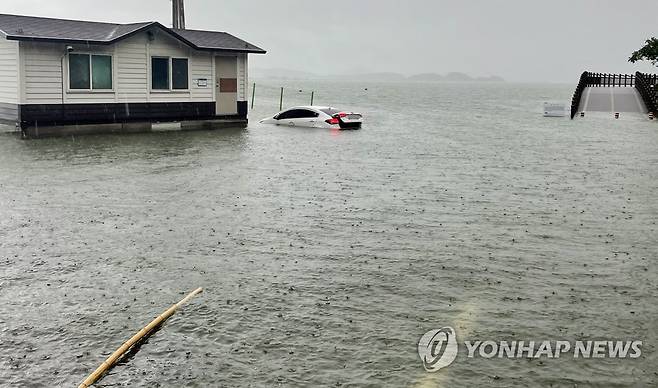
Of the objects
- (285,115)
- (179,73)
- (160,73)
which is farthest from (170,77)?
(285,115)

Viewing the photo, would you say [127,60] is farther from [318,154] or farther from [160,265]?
[160,265]

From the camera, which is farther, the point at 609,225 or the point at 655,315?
the point at 609,225

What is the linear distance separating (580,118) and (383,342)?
44694mm

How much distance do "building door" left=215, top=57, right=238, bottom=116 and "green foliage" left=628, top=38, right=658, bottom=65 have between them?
38.7 m

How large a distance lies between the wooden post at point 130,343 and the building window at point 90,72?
22.5m

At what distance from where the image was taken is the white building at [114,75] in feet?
93.0

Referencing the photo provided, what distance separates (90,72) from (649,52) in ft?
153

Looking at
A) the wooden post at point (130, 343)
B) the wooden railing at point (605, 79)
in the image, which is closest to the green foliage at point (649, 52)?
the wooden railing at point (605, 79)

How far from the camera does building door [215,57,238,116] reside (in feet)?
117

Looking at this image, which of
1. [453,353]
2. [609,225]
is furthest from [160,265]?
[609,225]

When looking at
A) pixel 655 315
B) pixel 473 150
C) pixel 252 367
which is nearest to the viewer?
pixel 252 367

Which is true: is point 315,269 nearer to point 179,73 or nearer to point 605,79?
point 179,73

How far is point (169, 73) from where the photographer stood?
1300 inches

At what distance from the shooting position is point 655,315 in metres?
9.02
